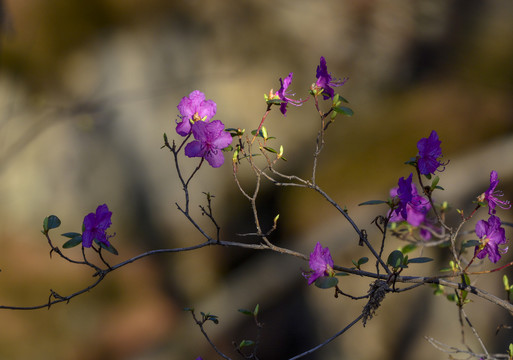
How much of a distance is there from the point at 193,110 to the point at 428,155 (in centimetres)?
43

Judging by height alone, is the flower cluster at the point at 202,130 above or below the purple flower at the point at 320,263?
above

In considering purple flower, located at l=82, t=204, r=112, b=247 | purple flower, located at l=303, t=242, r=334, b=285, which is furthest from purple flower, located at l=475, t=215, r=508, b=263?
purple flower, located at l=82, t=204, r=112, b=247

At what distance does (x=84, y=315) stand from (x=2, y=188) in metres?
0.77

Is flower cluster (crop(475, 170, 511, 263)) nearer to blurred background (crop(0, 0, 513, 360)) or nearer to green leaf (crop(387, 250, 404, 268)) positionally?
green leaf (crop(387, 250, 404, 268))

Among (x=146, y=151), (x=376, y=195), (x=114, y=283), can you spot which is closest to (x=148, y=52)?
(x=146, y=151)

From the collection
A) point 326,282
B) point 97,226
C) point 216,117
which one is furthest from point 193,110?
point 216,117

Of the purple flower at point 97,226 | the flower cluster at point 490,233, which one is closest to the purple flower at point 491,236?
the flower cluster at point 490,233

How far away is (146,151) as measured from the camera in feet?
9.17

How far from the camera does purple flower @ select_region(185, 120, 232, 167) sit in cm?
93

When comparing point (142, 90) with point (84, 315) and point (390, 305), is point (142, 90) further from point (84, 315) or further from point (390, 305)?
point (390, 305)

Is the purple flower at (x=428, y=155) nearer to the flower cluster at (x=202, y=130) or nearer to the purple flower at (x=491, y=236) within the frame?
the purple flower at (x=491, y=236)

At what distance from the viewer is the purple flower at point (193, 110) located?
97 centimetres

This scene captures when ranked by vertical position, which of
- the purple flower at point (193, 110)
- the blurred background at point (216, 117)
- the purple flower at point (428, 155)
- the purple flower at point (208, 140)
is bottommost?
the purple flower at point (428, 155)

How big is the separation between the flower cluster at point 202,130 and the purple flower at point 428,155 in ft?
1.10
